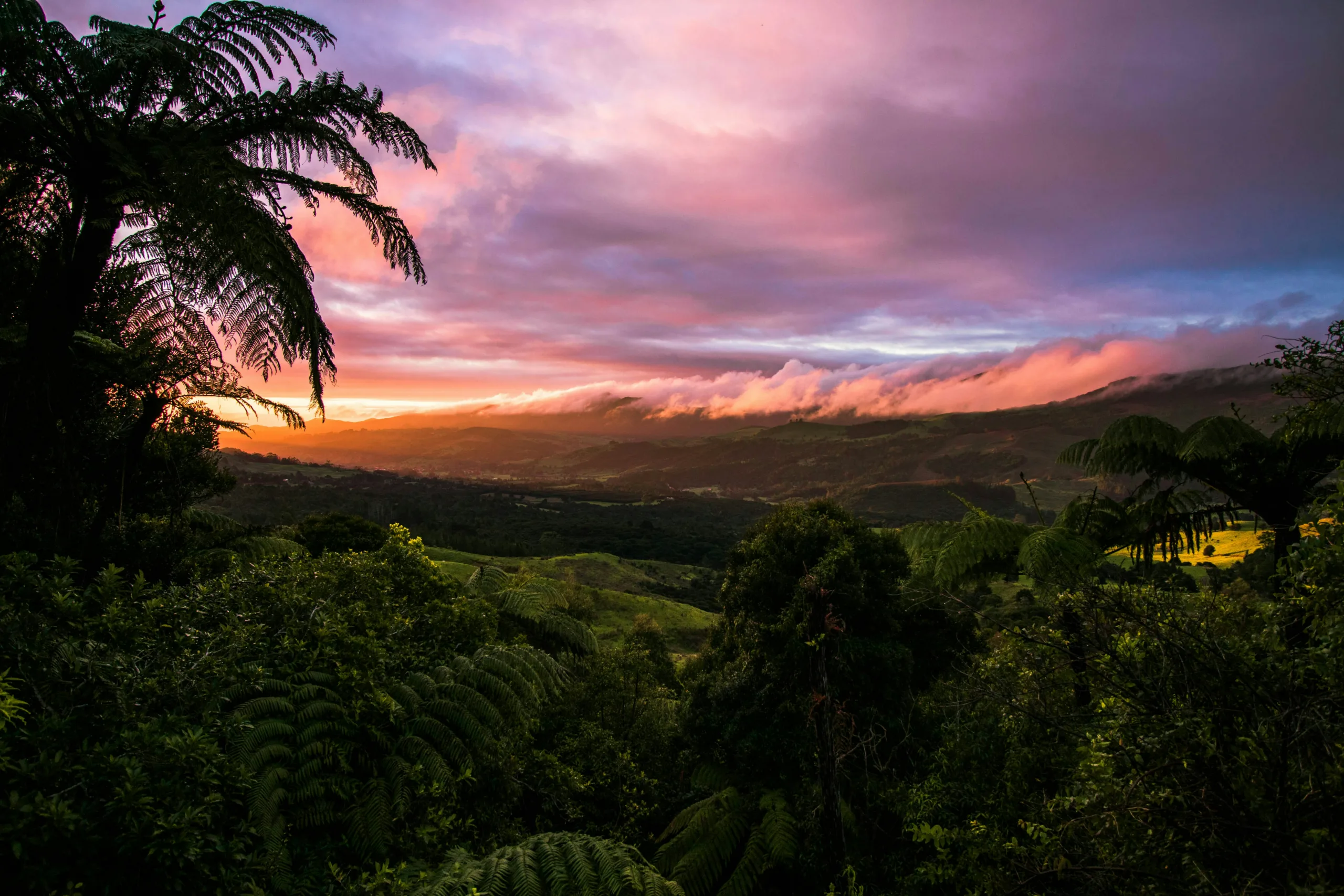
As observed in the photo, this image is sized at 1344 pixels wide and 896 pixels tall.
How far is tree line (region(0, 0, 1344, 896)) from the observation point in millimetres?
3438

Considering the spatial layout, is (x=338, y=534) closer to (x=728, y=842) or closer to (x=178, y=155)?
(x=728, y=842)

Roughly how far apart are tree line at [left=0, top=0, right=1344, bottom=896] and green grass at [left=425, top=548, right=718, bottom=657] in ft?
59.7

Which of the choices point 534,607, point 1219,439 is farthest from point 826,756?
point 534,607

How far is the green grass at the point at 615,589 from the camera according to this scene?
38.7 m

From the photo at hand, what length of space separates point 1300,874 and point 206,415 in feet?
44.8

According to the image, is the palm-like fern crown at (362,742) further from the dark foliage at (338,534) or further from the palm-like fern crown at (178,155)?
the dark foliage at (338,534)

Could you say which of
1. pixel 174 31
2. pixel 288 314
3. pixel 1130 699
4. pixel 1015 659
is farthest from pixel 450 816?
pixel 1015 659

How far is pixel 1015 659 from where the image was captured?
394 inches

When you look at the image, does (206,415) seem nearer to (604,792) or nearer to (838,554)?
(604,792)

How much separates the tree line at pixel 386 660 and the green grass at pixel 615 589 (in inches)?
716

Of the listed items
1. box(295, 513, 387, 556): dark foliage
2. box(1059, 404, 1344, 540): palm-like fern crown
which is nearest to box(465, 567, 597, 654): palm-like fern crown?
box(1059, 404, 1344, 540): palm-like fern crown

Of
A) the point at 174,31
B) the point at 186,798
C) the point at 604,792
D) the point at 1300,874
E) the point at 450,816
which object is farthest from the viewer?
the point at 604,792

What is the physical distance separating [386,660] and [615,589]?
55093 millimetres

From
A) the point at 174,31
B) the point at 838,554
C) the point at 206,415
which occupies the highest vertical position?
the point at 174,31
